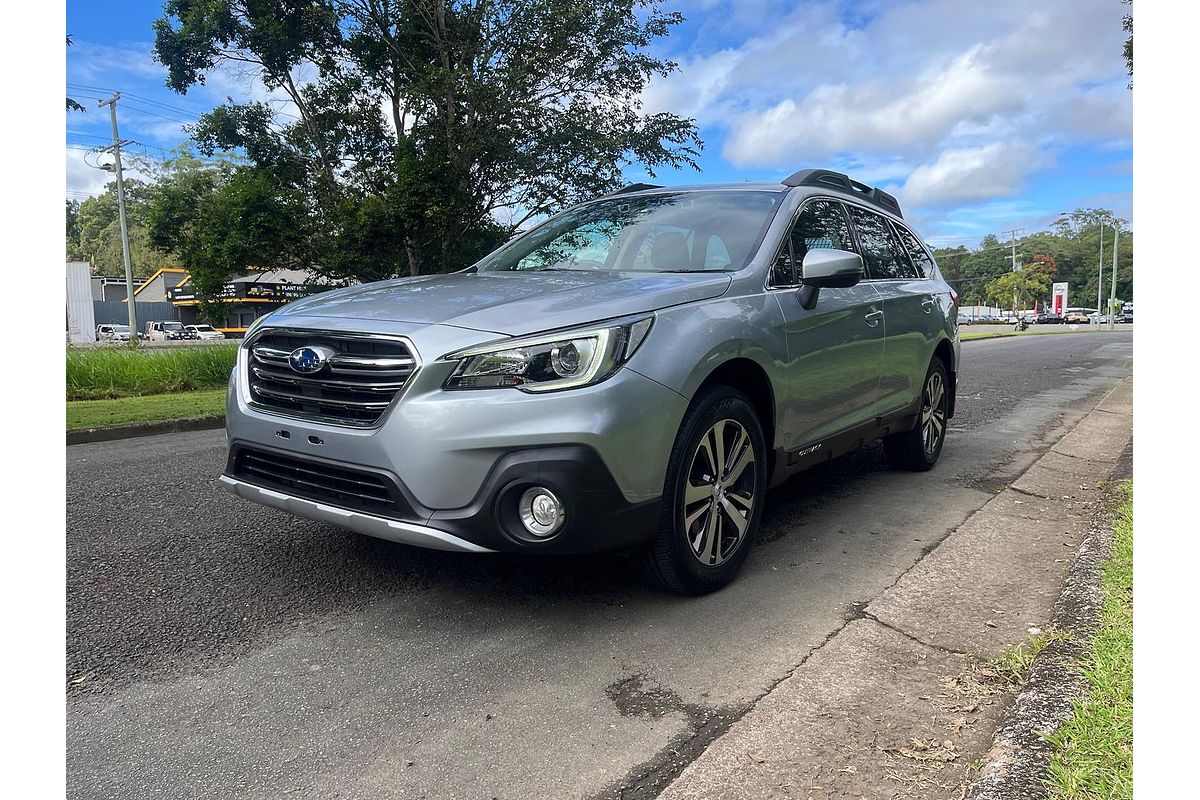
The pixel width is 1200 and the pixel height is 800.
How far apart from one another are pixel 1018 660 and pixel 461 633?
196 cm

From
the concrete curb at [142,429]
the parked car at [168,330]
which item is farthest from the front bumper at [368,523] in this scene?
the parked car at [168,330]

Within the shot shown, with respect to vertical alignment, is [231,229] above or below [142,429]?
above

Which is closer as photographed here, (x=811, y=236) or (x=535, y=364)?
(x=535, y=364)

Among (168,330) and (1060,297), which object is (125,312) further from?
(1060,297)

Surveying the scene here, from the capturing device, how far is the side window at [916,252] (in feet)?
19.8

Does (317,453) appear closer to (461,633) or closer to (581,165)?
(461,633)

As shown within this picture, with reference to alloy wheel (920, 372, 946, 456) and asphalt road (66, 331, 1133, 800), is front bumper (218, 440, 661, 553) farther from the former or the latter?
alloy wheel (920, 372, 946, 456)

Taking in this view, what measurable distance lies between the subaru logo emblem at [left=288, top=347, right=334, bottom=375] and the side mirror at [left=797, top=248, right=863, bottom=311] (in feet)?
7.22

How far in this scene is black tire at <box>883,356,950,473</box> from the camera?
5.86m

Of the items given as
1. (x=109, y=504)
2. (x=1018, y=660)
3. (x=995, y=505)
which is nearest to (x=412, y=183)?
(x=109, y=504)

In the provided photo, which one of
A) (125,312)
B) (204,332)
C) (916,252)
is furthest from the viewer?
(125,312)

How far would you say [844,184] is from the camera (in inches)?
210

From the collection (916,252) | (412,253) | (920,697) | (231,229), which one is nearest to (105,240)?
(231,229)

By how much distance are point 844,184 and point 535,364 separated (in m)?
3.28
